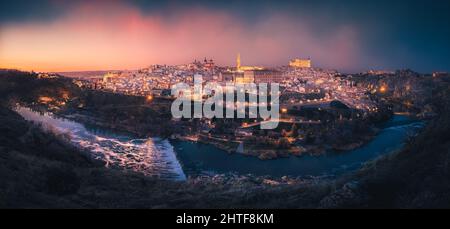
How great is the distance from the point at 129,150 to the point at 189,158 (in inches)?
75.2

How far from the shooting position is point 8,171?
232 inches

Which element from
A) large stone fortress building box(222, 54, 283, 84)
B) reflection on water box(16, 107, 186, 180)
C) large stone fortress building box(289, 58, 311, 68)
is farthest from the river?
large stone fortress building box(289, 58, 311, 68)

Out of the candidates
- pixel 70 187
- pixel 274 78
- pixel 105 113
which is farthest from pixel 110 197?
pixel 274 78

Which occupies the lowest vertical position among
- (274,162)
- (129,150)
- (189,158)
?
(274,162)

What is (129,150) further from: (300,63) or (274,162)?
(300,63)

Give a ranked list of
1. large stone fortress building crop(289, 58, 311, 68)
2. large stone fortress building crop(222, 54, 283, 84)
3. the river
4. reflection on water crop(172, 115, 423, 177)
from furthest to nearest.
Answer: large stone fortress building crop(289, 58, 311, 68) → large stone fortress building crop(222, 54, 283, 84) → reflection on water crop(172, 115, 423, 177) → the river

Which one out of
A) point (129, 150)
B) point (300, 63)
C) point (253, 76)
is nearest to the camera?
point (129, 150)

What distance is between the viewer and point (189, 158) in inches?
520

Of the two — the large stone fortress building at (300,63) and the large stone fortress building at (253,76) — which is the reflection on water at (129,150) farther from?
the large stone fortress building at (300,63)

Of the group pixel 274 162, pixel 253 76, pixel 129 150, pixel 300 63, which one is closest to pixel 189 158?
pixel 129 150

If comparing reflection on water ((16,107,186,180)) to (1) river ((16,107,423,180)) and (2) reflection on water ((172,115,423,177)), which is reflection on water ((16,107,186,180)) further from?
(2) reflection on water ((172,115,423,177))

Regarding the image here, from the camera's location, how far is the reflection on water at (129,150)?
33.9ft

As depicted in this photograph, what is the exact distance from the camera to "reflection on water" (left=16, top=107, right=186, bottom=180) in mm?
10336
